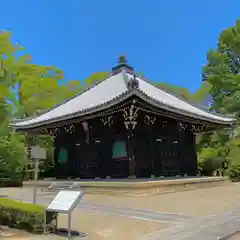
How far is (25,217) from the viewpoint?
7.61 meters

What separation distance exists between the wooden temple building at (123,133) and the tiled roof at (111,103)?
4cm

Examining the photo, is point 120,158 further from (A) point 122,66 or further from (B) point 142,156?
(A) point 122,66

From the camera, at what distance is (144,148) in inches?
737

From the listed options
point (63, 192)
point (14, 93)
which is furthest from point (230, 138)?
point (63, 192)

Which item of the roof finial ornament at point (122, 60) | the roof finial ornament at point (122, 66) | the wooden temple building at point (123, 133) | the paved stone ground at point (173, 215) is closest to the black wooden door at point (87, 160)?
the wooden temple building at point (123, 133)

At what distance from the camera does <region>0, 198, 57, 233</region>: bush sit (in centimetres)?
738

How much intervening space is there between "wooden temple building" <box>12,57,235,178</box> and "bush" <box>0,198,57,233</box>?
29.6 ft

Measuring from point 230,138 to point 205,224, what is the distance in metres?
24.1

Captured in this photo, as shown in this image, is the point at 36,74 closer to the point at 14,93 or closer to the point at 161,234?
the point at 14,93

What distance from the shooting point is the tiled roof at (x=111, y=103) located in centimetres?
1734

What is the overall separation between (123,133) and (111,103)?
8.38 ft

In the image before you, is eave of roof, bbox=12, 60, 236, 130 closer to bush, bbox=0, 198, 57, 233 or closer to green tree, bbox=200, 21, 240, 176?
green tree, bbox=200, 21, 240, 176

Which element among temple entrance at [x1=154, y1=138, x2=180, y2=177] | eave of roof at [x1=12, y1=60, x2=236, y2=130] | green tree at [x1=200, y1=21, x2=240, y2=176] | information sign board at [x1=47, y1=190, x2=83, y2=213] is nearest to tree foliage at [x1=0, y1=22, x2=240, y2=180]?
green tree at [x1=200, y1=21, x2=240, y2=176]

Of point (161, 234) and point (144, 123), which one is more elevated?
point (144, 123)
